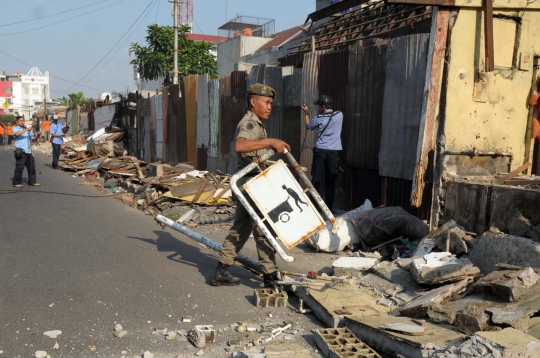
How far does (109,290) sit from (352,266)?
2.53 m

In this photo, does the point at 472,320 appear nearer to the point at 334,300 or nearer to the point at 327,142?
the point at 334,300

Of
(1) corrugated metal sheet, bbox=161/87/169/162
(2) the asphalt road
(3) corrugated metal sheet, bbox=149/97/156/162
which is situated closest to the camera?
(2) the asphalt road

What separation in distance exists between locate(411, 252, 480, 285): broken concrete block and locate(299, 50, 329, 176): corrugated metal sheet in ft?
15.4

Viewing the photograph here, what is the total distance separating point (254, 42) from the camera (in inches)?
1709

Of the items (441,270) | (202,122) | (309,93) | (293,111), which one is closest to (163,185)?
(293,111)

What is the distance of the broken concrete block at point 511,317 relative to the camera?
381cm

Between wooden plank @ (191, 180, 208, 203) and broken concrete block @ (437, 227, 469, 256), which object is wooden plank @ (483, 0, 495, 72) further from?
wooden plank @ (191, 180, 208, 203)

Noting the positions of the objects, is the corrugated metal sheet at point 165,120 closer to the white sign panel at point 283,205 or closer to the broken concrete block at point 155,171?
the broken concrete block at point 155,171

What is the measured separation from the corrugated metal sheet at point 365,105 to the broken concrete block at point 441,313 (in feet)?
14.2

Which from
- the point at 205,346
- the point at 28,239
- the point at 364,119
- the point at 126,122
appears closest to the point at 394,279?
the point at 205,346

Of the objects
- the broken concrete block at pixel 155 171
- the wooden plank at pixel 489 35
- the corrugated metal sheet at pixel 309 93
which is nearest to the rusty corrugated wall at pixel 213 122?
the broken concrete block at pixel 155 171

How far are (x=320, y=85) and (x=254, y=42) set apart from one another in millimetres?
35003

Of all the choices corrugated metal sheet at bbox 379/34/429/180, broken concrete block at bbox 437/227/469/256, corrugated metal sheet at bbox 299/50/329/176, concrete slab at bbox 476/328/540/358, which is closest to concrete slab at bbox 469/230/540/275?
broken concrete block at bbox 437/227/469/256

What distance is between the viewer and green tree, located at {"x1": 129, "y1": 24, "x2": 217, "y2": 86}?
1256 inches
